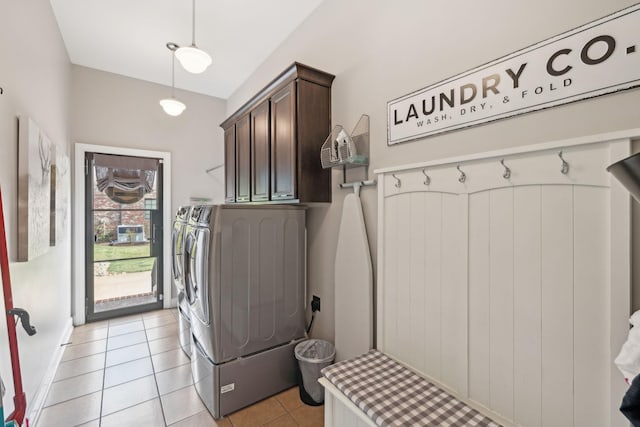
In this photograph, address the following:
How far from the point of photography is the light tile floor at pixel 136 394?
1.85m

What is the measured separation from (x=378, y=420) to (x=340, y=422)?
14.6 inches

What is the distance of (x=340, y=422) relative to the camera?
140 cm

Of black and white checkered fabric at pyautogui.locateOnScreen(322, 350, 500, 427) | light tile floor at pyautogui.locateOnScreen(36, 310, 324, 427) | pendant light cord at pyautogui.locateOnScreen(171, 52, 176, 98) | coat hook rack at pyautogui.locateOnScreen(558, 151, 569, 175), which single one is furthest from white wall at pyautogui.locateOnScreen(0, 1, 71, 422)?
coat hook rack at pyautogui.locateOnScreen(558, 151, 569, 175)

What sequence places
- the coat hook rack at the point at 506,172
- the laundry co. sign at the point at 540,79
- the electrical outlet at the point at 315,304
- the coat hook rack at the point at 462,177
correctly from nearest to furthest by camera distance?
1. the laundry co. sign at the point at 540,79
2. the coat hook rack at the point at 506,172
3. the coat hook rack at the point at 462,177
4. the electrical outlet at the point at 315,304

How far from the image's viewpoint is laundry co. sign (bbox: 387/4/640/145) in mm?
987

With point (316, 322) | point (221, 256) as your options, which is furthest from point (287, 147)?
point (316, 322)

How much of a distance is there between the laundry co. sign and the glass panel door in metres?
3.66

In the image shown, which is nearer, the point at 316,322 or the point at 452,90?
the point at 452,90

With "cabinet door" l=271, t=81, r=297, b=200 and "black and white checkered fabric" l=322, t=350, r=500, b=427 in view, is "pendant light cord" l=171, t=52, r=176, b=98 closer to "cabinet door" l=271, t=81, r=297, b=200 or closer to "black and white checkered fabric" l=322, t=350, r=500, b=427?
"cabinet door" l=271, t=81, r=297, b=200

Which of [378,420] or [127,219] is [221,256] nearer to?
[378,420]

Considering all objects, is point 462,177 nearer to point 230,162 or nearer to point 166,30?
point 230,162

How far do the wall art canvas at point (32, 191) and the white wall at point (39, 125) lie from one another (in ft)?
0.10

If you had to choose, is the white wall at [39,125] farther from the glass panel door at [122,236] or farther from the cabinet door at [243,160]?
the cabinet door at [243,160]

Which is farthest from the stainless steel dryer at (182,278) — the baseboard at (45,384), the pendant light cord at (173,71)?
the pendant light cord at (173,71)
